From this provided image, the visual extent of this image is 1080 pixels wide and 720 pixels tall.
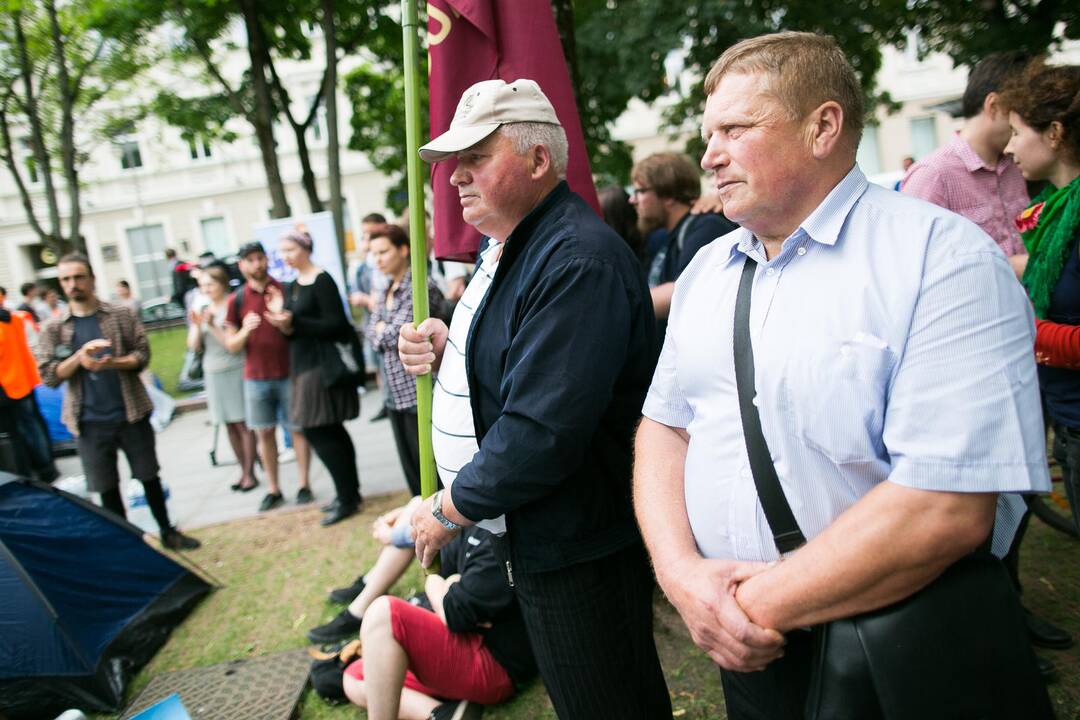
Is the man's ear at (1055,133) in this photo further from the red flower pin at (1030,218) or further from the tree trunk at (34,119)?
the tree trunk at (34,119)

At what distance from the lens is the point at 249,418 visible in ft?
20.5

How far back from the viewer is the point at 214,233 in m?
33.2

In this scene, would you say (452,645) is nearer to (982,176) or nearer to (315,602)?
(315,602)

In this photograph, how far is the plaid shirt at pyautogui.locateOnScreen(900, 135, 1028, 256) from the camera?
2.98 meters

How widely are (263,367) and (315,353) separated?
2.38 feet

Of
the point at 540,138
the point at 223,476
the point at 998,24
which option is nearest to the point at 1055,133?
the point at 540,138

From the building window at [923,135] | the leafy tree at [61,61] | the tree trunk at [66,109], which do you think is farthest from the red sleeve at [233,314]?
the building window at [923,135]

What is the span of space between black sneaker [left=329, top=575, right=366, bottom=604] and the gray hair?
9.61ft

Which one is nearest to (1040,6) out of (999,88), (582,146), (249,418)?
(999,88)

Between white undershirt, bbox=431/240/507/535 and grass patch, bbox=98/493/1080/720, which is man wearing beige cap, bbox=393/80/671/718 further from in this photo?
grass patch, bbox=98/493/1080/720

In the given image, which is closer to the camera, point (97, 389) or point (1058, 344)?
point (1058, 344)

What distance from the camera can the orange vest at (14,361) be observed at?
6111 millimetres

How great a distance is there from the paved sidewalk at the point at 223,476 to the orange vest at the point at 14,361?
55.0 inches

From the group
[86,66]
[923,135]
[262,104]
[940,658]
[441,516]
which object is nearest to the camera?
[940,658]
